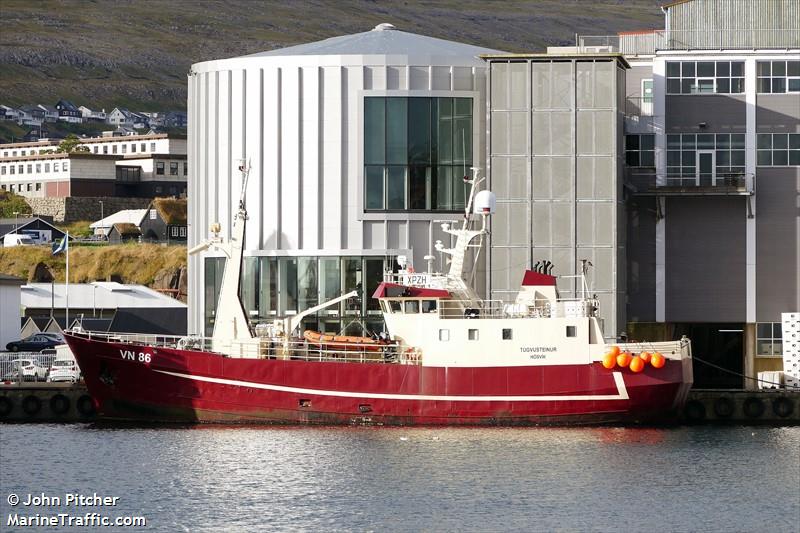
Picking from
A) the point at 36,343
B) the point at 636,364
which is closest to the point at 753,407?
the point at 636,364

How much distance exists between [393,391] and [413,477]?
35.4 ft

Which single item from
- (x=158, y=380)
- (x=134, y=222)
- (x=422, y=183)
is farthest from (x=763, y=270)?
(x=134, y=222)

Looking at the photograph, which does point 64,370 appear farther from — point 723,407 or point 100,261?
point 100,261

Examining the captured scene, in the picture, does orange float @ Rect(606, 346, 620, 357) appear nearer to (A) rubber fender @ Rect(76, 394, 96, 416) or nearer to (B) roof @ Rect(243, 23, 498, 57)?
(B) roof @ Rect(243, 23, 498, 57)

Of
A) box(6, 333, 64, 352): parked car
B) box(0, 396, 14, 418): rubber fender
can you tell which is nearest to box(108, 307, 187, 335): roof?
box(6, 333, 64, 352): parked car

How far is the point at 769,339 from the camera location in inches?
2832

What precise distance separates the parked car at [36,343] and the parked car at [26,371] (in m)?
14.7

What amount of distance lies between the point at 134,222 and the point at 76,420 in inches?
3298

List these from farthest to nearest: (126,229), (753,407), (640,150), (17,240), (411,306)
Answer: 1. (126,229)
2. (17,240)
3. (640,150)
4. (753,407)
5. (411,306)

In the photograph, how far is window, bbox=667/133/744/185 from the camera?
71938 mm

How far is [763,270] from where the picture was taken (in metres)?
72.0

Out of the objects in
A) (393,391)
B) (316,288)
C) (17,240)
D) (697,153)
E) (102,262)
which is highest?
(697,153)

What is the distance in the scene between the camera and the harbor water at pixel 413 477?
43344 millimetres

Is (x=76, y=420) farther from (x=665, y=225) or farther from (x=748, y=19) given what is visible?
(x=748, y=19)
